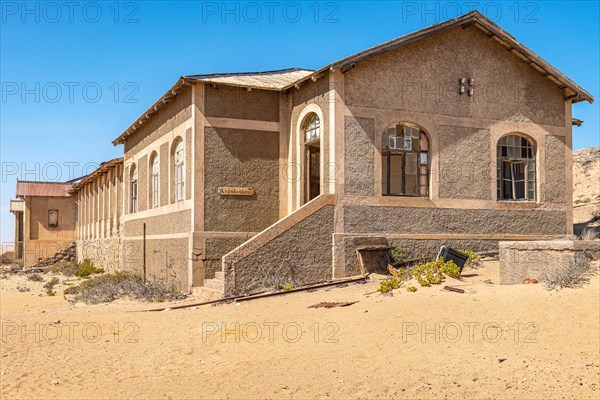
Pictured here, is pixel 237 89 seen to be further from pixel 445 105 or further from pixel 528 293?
pixel 528 293

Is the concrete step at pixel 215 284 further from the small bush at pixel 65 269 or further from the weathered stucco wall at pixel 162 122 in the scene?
the small bush at pixel 65 269

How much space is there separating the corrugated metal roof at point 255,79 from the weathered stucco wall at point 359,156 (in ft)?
8.76

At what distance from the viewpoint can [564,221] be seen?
19.1 m

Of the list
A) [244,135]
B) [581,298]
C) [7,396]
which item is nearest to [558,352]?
[581,298]

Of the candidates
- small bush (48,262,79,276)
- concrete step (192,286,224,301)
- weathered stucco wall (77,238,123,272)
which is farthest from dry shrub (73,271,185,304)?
small bush (48,262,79,276)

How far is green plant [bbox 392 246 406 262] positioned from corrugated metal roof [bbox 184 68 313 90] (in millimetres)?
5305

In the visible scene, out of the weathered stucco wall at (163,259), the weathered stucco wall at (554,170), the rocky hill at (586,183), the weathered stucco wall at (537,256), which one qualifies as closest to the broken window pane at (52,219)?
the weathered stucco wall at (163,259)

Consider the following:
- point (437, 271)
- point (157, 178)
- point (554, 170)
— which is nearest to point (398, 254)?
point (437, 271)

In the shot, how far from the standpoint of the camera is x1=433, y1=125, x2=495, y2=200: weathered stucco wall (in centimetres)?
1766

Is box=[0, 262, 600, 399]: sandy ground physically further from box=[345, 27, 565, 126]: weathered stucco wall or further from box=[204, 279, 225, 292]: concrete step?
box=[345, 27, 565, 126]: weathered stucco wall

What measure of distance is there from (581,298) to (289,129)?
34.4 feet

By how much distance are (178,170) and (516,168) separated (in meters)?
9.65

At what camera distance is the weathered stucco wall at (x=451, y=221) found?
661 inches

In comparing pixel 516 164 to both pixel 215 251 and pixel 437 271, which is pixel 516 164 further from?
pixel 215 251
